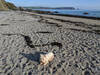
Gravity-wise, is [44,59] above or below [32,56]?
above

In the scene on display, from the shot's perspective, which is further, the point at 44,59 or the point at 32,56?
the point at 32,56

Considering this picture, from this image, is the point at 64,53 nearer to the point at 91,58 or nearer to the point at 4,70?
the point at 91,58

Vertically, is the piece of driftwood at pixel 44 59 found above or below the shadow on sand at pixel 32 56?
above

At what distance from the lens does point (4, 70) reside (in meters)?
3.62

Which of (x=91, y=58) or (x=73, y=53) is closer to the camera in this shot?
(x=91, y=58)

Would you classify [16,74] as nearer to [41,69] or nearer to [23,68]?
[23,68]

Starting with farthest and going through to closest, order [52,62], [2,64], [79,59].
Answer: [79,59]
[52,62]
[2,64]

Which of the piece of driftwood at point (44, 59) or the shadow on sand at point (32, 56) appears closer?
the piece of driftwood at point (44, 59)

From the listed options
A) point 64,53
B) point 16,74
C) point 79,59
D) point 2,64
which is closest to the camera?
point 16,74

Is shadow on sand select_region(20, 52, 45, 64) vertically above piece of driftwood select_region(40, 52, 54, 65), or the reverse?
piece of driftwood select_region(40, 52, 54, 65)

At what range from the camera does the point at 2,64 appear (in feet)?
13.1

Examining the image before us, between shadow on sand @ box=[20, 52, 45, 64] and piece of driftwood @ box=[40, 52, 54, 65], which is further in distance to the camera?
shadow on sand @ box=[20, 52, 45, 64]

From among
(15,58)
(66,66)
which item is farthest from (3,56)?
(66,66)

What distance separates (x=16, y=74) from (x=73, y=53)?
9.60ft
